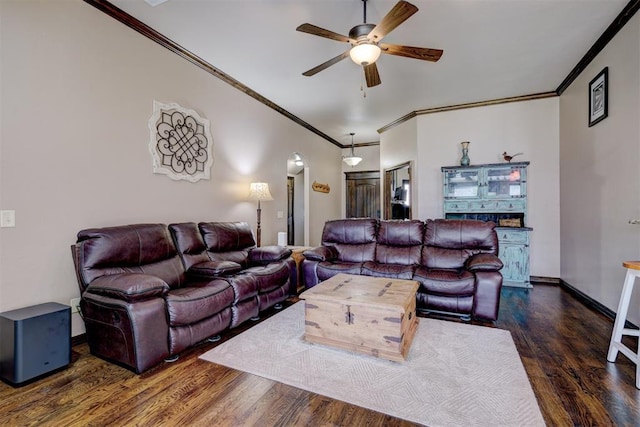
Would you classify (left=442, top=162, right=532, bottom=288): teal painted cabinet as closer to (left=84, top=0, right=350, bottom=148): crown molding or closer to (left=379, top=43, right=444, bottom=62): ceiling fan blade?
(left=379, top=43, right=444, bottom=62): ceiling fan blade

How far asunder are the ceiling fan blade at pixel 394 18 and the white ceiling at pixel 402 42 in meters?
0.51

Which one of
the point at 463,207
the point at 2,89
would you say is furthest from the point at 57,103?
the point at 463,207

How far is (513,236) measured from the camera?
4406 mm

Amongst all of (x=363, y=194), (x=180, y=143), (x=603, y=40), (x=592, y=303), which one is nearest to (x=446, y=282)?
(x=592, y=303)

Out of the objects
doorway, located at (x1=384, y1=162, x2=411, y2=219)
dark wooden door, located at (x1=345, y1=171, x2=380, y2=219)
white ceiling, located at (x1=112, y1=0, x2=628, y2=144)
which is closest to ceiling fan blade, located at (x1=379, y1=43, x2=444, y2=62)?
white ceiling, located at (x1=112, y1=0, x2=628, y2=144)

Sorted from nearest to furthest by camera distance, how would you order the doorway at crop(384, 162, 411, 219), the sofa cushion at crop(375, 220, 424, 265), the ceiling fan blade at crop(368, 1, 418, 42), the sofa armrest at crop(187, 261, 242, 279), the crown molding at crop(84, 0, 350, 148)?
the ceiling fan blade at crop(368, 1, 418, 42) < the crown molding at crop(84, 0, 350, 148) < the sofa armrest at crop(187, 261, 242, 279) < the sofa cushion at crop(375, 220, 424, 265) < the doorway at crop(384, 162, 411, 219)

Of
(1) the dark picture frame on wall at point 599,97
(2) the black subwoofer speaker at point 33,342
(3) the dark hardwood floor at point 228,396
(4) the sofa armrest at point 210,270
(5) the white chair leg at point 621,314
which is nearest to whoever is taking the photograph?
(3) the dark hardwood floor at point 228,396

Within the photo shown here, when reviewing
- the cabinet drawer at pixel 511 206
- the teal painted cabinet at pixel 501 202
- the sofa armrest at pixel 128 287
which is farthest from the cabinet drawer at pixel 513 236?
the sofa armrest at pixel 128 287

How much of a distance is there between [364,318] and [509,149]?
4172mm

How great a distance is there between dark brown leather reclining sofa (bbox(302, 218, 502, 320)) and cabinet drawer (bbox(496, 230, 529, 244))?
1.18m

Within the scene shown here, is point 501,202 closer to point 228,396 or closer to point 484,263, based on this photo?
point 484,263

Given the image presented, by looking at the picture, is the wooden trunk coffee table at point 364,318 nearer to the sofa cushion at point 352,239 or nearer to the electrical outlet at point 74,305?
the sofa cushion at point 352,239

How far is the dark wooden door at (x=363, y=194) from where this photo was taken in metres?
7.70

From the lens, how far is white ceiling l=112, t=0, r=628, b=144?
2.68 m
